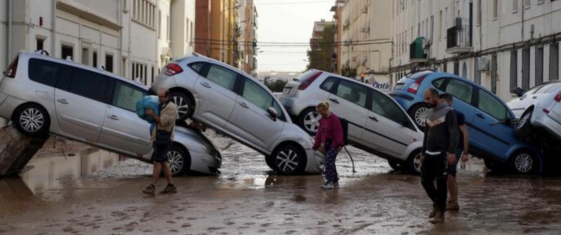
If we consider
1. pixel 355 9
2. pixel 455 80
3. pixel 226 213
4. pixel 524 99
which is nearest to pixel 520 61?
pixel 524 99

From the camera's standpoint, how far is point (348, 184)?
16484 millimetres

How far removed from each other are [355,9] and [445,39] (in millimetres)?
54901

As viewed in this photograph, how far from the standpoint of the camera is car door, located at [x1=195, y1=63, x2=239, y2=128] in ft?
56.5

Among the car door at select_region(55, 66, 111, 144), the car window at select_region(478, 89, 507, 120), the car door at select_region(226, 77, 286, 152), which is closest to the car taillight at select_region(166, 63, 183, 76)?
the car door at select_region(226, 77, 286, 152)

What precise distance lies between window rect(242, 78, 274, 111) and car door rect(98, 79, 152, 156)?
6.81 feet

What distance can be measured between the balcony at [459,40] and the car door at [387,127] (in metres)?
23.7

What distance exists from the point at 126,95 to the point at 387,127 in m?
5.12

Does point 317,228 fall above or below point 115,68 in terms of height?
below

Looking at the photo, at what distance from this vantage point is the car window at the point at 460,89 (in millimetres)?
19375

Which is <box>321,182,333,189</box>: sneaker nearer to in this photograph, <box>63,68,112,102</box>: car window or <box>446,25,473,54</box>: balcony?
<box>63,68,112,102</box>: car window

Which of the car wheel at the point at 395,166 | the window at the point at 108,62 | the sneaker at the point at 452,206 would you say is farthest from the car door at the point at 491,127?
the window at the point at 108,62

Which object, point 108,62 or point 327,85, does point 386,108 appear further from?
point 108,62

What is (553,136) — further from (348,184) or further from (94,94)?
(94,94)

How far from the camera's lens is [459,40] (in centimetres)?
4278
